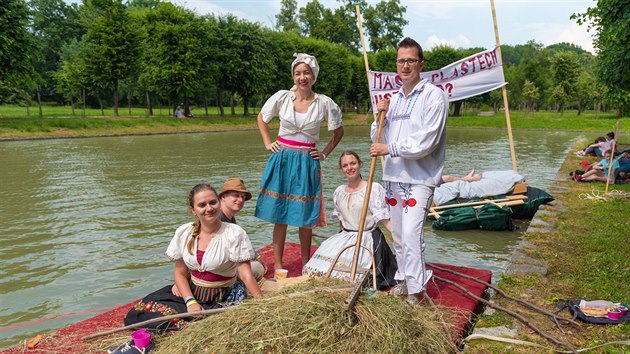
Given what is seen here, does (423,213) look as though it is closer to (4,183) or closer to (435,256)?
(435,256)

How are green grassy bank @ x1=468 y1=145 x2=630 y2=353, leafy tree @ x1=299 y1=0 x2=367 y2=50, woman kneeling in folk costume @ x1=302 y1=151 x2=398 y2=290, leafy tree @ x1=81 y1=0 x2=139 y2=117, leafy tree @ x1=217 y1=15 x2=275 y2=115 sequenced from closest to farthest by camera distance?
1. green grassy bank @ x1=468 y1=145 x2=630 y2=353
2. woman kneeling in folk costume @ x1=302 y1=151 x2=398 y2=290
3. leafy tree @ x1=81 y1=0 x2=139 y2=117
4. leafy tree @ x1=217 y1=15 x2=275 y2=115
5. leafy tree @ x1=299 y1=0 x2=367 y2=50

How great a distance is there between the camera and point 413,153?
3494 mm

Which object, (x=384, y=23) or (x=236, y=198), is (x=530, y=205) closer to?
(x=236, y=198)

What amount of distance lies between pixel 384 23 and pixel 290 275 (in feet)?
235

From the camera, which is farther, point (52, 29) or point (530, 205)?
point (52, 29)

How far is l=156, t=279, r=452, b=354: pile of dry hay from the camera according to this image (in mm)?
2725

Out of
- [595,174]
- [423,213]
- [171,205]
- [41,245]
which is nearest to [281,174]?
[423,213]

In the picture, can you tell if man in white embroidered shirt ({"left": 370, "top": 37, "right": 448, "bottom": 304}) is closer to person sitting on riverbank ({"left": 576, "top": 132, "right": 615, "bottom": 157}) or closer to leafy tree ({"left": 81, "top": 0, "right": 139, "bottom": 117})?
person sitting on riverbank ({"left": 576, "top": 132, "right": 615, "bottom": 157})

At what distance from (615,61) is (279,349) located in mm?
12845

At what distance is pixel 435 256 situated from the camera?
6.66m

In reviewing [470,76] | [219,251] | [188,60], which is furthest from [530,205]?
[188,60]

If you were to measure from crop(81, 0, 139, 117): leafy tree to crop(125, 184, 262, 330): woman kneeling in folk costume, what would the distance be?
104 ft

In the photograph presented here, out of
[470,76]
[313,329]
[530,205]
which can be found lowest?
[530,205]

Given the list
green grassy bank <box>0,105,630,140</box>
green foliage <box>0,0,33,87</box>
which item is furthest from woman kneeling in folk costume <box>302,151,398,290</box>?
green foliage <box>0,0,33,87</box>
